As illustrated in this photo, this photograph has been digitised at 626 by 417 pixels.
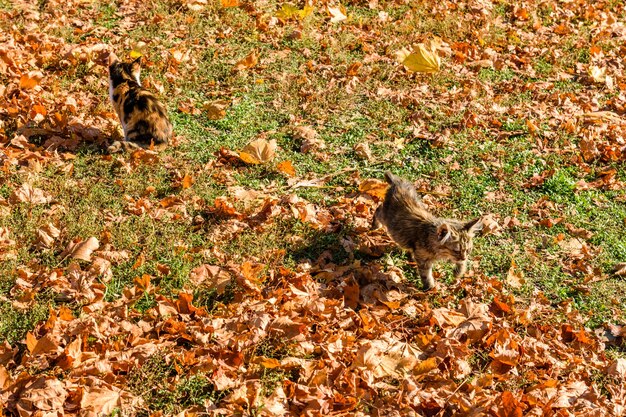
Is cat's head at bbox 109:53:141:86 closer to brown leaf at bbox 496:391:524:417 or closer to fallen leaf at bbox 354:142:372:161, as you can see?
fallen leaf at bbox 354:142:372:161

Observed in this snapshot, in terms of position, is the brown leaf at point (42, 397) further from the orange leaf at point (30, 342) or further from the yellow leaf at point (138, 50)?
the yellow leaf at point (138, 50)

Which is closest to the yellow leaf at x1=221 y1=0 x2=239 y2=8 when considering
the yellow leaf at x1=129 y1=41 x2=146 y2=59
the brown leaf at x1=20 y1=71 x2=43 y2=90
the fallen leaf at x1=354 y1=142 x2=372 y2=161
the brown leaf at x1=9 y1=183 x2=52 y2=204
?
the yellow leaf at x1=129 y1=41 x2=146 y2=59

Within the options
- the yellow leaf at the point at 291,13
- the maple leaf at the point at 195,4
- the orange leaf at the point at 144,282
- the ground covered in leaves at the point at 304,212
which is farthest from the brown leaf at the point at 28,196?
the yellow leaf at the point at 291,13

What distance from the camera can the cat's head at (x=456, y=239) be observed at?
595 cm

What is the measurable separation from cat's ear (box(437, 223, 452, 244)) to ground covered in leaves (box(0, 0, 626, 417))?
2.16 feet

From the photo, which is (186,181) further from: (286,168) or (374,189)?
(374,189)

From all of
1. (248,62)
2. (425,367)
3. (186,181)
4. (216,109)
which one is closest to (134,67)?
(216,109)

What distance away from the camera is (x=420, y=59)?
9930 mm

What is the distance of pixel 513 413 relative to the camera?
4.69 metres

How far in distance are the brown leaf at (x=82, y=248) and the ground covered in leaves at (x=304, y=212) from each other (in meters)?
0.03

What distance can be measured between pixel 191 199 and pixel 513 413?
4097 mm

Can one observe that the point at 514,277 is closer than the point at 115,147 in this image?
Yes

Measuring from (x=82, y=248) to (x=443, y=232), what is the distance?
3582 mm

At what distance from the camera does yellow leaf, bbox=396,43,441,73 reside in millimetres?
9898
